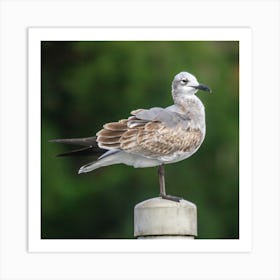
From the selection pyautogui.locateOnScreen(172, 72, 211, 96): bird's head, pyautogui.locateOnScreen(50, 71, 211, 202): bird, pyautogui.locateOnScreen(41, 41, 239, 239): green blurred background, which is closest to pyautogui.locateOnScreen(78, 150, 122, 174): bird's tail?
pyautogui.locateOnScreen(50, 71, 211, 202): bird

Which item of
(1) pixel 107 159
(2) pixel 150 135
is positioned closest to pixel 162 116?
(2) pixel 150 135

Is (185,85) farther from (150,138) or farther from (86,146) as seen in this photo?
(86,146)

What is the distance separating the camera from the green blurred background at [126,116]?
10258mm

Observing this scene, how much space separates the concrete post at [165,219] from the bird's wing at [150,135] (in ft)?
1.36

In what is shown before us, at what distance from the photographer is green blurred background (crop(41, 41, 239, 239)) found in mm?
10258

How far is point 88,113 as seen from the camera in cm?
1080

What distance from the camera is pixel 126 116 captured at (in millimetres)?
10352

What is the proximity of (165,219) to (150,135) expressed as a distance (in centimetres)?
59
